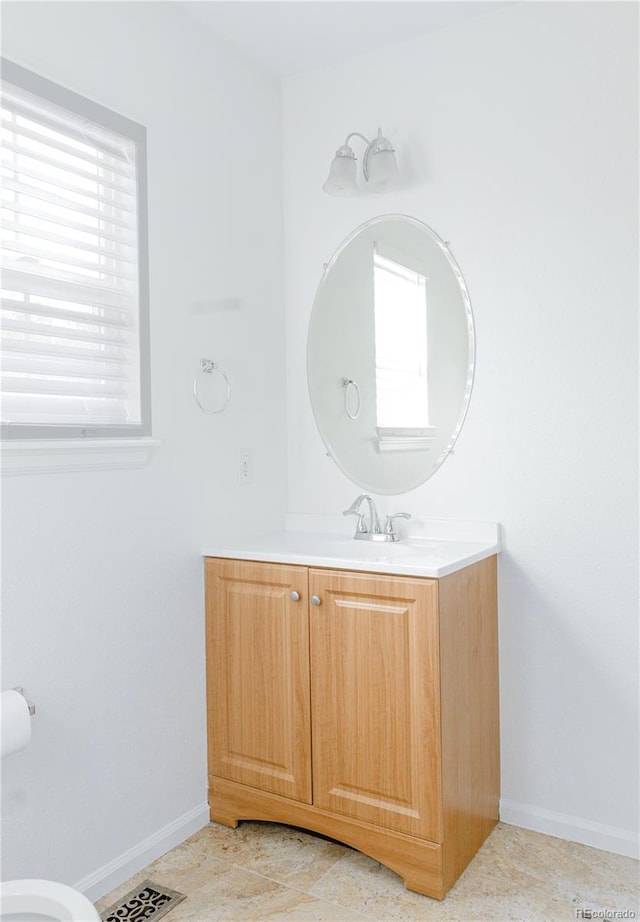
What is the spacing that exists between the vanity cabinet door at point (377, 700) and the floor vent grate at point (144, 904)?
0.46m

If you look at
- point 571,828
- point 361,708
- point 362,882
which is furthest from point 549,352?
point 362,882

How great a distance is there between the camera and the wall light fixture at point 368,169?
2264 mm

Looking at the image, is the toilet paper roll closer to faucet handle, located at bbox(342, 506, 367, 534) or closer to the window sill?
the window sill

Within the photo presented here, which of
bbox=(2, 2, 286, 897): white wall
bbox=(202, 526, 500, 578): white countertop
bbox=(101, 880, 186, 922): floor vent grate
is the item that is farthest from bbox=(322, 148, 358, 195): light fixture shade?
bbox=(101, 880, 186, 922): floor vent grate

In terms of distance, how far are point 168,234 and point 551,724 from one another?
1.89m

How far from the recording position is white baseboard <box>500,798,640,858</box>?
201 cm

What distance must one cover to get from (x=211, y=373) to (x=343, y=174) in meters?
0.79

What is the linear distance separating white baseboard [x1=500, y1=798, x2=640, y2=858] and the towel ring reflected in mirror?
61.0 inches

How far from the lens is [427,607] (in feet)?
5.93

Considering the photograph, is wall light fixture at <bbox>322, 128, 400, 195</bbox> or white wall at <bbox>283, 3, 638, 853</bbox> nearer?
white wall at <bbox>283, 3, 638, 853</bbox>

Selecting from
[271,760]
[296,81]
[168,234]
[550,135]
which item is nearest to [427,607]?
[271,760]

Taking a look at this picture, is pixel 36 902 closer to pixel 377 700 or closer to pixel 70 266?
pixel 377 700

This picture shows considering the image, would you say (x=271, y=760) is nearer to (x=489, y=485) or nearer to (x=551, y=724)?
(x=551, y=724)

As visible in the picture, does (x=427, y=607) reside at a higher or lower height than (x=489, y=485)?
lower
